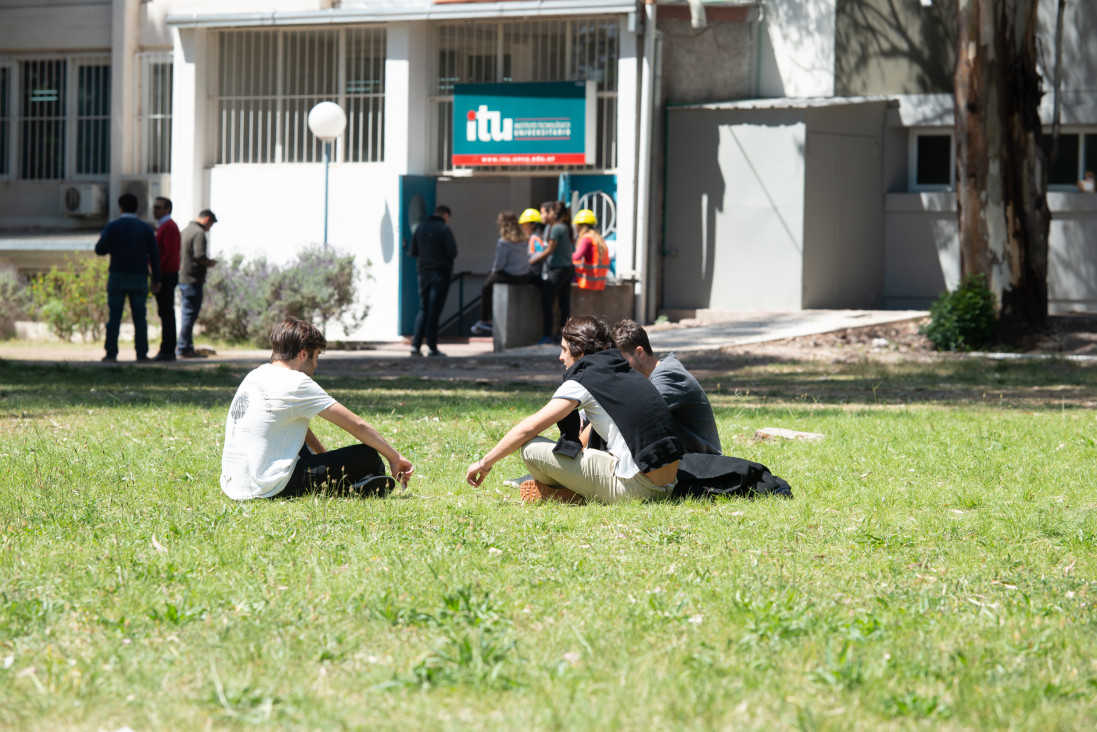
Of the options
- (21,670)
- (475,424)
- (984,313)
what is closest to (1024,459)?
(475,424)

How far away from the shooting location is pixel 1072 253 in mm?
20375

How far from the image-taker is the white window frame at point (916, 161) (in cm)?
2116

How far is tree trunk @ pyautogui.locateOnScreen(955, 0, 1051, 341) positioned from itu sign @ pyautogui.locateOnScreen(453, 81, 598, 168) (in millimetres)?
5805

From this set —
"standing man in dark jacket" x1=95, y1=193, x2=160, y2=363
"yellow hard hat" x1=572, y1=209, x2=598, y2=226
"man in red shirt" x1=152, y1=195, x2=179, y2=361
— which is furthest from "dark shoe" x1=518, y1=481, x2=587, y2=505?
"yellow hard hat" x1=572, y1=209, x2=598, y2=226

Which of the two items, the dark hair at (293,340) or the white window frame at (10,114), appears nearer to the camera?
the dark hair at (293,340)

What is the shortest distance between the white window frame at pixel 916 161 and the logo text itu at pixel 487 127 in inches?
259

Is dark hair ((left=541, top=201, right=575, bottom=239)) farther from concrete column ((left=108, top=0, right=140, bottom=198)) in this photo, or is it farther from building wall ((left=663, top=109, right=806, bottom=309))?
concrete column ((left=108, top=0, right=140, bottom=198))

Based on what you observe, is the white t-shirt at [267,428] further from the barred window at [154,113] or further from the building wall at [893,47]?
the barred window at [154,113]

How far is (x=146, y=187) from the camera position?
75.1ft

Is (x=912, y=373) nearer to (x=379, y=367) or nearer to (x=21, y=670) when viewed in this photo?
(x=379, y=367)

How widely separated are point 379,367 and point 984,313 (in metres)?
7.56

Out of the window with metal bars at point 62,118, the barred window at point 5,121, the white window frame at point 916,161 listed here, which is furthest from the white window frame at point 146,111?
the white window frame at point 916,161

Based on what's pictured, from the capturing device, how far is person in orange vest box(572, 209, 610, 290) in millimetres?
18438

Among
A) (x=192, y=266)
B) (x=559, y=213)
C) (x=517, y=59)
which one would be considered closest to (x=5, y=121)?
(x=517, y=59)
